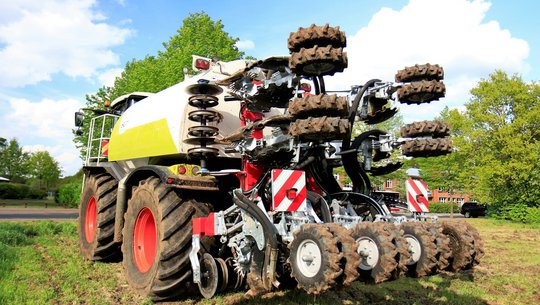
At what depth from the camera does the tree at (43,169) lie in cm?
5433

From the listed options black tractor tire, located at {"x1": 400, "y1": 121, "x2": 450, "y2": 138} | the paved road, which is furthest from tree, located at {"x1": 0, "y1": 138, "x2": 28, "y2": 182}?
black tractor tire, located at {"x1": 400, "y1": 121, "x2": 450, "y2": 138}

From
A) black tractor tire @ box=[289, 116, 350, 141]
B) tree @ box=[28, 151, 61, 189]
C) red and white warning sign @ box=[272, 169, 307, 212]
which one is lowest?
red and white warning sign @ box=[272, 169, 307, 212]

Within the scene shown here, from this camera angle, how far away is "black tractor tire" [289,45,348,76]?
151 inches

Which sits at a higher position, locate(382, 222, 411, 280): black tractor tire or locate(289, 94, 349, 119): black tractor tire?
locate(289, 94, 349, 119): black tractor tire

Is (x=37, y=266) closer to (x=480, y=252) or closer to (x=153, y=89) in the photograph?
(x=480, y=252)

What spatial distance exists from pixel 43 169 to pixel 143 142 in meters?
54.2

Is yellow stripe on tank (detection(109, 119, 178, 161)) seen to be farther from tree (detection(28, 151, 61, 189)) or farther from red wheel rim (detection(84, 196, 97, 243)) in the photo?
tree (detection(28, 151, 61, 189))

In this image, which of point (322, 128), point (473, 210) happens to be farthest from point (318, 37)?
point (473, 210)

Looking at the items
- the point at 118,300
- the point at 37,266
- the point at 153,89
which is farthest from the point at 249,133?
the point at 153,89

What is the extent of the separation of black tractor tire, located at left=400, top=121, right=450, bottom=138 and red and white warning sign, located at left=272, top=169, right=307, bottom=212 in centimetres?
155

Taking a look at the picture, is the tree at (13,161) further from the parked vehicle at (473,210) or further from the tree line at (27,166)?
the parked vehicle at (473,210)

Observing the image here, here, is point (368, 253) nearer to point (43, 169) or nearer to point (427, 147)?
point (427, 147)

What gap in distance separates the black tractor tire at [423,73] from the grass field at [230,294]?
8.92 feet

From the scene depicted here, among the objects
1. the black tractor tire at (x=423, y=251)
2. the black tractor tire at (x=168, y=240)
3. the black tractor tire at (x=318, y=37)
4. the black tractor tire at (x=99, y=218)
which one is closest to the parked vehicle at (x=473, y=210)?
the black tractor tire at (x=99, y=218)
